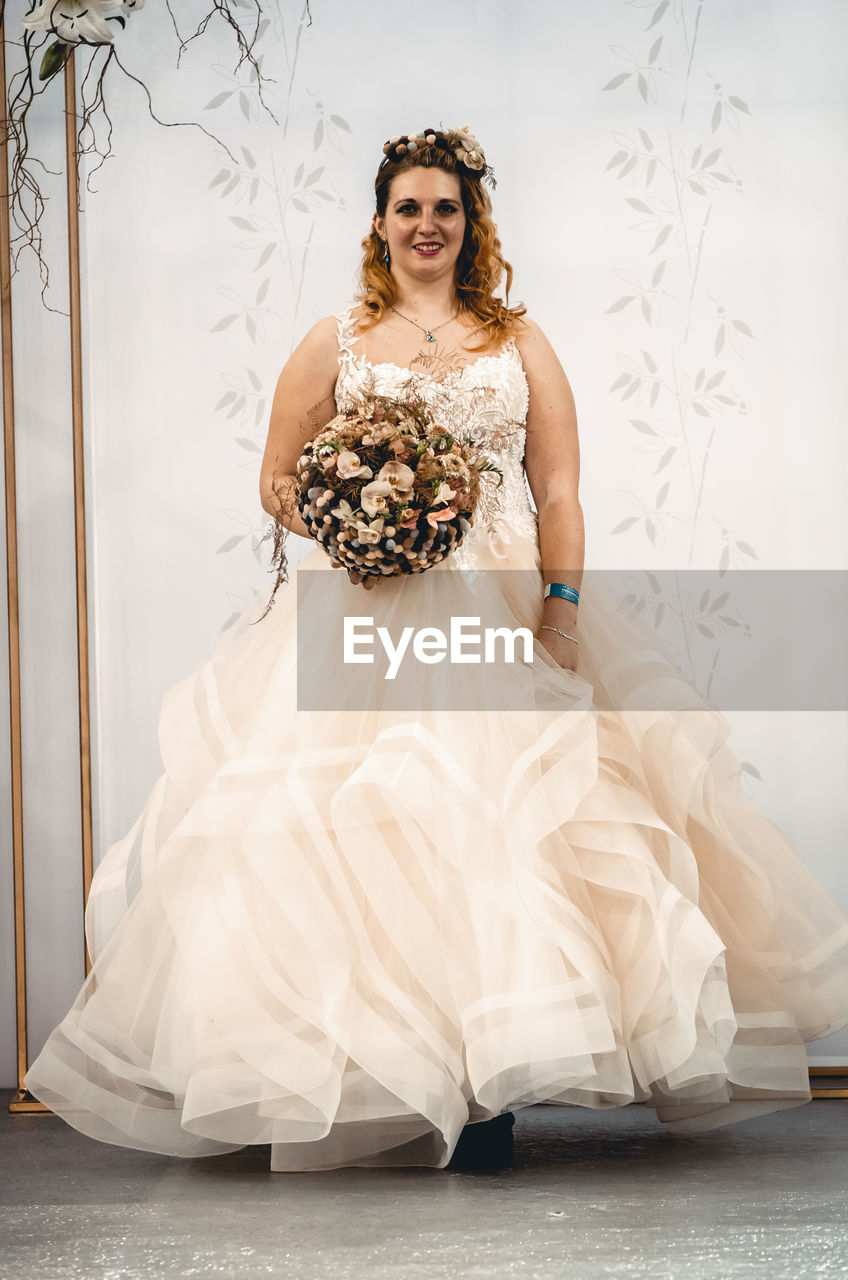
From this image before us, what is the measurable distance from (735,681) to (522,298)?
1055mm

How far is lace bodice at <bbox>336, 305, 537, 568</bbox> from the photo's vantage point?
2371 mm

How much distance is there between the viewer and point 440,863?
6.58 feet

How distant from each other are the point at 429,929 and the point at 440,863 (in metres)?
0.10

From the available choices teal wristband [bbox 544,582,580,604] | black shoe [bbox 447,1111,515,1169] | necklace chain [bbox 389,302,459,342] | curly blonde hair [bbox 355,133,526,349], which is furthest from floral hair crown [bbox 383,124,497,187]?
black shoe [bbox 447,1111,515,1169]

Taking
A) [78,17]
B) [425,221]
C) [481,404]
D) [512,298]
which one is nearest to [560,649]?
[481,404]

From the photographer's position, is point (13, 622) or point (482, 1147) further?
point (13, 622)

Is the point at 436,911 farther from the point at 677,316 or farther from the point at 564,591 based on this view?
the point at 677,316

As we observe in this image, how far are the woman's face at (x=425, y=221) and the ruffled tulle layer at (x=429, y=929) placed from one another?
2.12ft

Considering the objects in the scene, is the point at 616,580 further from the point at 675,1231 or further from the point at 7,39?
the point at 7,39

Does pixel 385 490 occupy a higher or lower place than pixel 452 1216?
higher

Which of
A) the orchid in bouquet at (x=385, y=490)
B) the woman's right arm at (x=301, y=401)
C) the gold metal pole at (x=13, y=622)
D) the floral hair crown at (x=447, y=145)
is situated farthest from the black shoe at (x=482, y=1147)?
the floral hair crown at (x=447, y=145)

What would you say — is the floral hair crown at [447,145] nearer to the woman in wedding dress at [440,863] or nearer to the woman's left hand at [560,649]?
the woman in wedding dress at [440,863]

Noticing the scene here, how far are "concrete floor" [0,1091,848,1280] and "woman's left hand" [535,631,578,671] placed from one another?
0.86 metres

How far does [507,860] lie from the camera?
1996 millimetres
